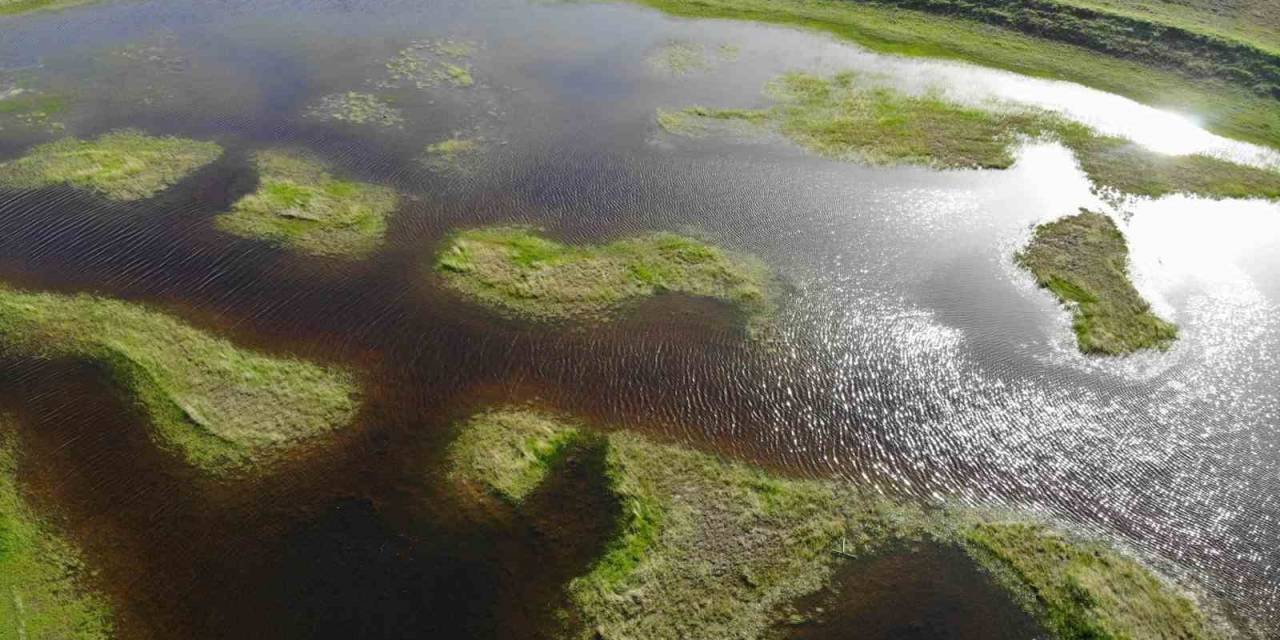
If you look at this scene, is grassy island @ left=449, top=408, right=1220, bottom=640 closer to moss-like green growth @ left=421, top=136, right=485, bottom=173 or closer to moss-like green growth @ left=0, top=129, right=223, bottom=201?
moss-like green growth @ left=421, top=136, right=485, bottom=173

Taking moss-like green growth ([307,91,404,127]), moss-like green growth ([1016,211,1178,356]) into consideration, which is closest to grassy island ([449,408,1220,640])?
moss-like green growth ([1016,211,1178,356])

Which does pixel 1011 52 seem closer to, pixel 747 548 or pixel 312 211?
pixel 747 548

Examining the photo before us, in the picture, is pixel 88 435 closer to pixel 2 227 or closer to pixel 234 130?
pixel 2 227

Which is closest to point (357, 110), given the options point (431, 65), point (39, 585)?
point (431, 65)

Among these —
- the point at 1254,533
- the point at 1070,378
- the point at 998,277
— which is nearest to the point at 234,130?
the point at 998,277

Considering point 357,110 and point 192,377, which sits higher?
point 357,110

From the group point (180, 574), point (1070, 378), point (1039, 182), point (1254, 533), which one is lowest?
point (180, 574)

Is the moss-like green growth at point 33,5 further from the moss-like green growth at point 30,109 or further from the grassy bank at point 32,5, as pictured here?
the moss-like green growth at point 30,109
